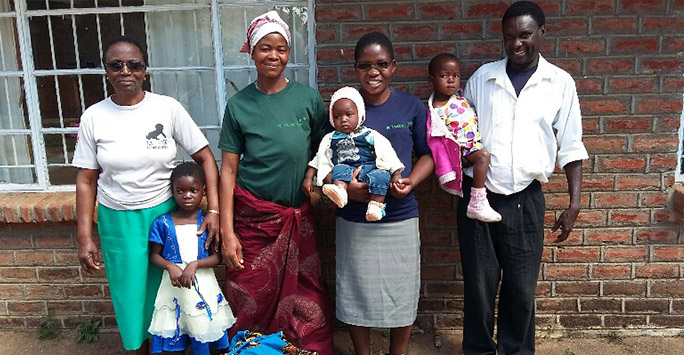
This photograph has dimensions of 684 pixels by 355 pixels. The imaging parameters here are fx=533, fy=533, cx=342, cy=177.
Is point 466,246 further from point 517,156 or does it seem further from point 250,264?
point 250,264

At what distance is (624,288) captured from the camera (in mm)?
3154

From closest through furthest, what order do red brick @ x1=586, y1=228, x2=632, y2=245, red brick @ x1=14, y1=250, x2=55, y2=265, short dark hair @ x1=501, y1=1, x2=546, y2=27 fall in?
short dark hair @ x1=501, y1=1, x2=546, y2=27 → red brick @ x1=586, y1=228, x2=632, y2=245 → red brick @ x1=14, y1=250, x2=55, y2=265

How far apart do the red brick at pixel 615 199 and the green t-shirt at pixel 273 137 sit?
168 cm

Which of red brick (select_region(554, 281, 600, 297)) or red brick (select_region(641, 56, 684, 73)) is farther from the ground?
red brick (select_region(641, 56, 684, 73))

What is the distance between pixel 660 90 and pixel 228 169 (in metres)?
2.36

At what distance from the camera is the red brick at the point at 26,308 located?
339cm

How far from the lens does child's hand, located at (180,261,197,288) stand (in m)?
2.51

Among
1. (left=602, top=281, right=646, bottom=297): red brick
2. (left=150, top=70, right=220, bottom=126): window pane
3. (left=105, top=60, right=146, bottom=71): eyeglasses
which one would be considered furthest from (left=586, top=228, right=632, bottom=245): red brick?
(left=105, top=60, right=146, bottom=71): eyeglasses

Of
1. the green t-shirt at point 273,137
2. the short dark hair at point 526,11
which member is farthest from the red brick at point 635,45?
the green t-shirt at point 273,137

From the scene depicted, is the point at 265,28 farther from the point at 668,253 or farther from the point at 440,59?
the point at 668,253

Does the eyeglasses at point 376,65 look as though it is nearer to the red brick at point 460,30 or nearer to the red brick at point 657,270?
the red brick at point 460,30

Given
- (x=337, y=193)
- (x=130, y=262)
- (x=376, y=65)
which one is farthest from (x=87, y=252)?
(x=376, y=65)

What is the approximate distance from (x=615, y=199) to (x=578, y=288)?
0.57m

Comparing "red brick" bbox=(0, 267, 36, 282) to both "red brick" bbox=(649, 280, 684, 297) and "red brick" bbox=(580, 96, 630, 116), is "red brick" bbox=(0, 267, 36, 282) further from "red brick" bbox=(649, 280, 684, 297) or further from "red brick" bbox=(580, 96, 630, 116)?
"red brick" bbox=(649, 280, 684, 297)
